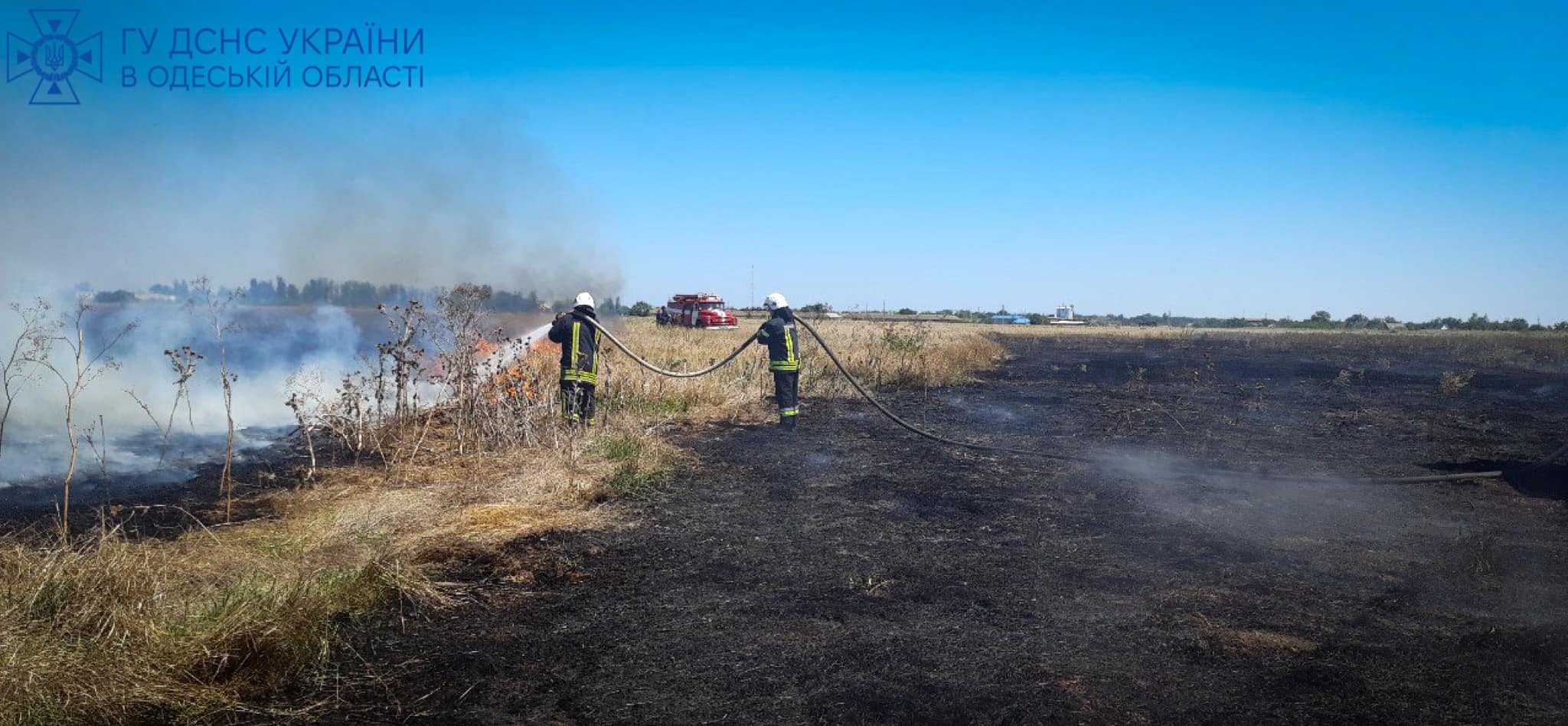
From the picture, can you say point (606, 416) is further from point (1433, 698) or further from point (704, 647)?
point (1433, 698)

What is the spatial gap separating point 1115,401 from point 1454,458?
6.12 metres

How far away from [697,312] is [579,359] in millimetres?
26426

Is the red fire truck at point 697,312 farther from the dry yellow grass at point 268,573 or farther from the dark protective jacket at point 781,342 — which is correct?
the dry yellow grass at point 268,573

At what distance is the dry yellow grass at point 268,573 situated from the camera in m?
3.30

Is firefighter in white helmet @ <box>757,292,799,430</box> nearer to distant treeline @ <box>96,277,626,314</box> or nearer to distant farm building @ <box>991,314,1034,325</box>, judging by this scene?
distant treeline @ <box>96,277,626,314</box>

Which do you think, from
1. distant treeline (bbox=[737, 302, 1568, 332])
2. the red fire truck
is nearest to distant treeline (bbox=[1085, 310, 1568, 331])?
distant treeline (bbox=[737, 302, 1568, 332])

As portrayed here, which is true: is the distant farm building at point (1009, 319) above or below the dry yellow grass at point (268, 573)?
above

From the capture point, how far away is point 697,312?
36.3m

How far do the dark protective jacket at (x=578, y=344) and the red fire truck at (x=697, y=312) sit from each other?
80.8 ft

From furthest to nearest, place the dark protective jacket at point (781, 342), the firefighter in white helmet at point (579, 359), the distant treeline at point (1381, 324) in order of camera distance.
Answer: the distant treeline at point (1381, 324)
the dark protective jacket at point (781, 342)
the firefighter in white helmet at point (579, 359)

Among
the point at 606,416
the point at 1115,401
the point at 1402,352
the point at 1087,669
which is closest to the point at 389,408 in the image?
the point at 606,416

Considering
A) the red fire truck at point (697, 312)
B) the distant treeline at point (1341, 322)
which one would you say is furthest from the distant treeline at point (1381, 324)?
the red fire truck at point (697, 312)

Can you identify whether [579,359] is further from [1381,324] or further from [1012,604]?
[1381,324]

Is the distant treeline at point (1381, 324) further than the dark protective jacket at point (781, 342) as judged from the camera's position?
Yes
